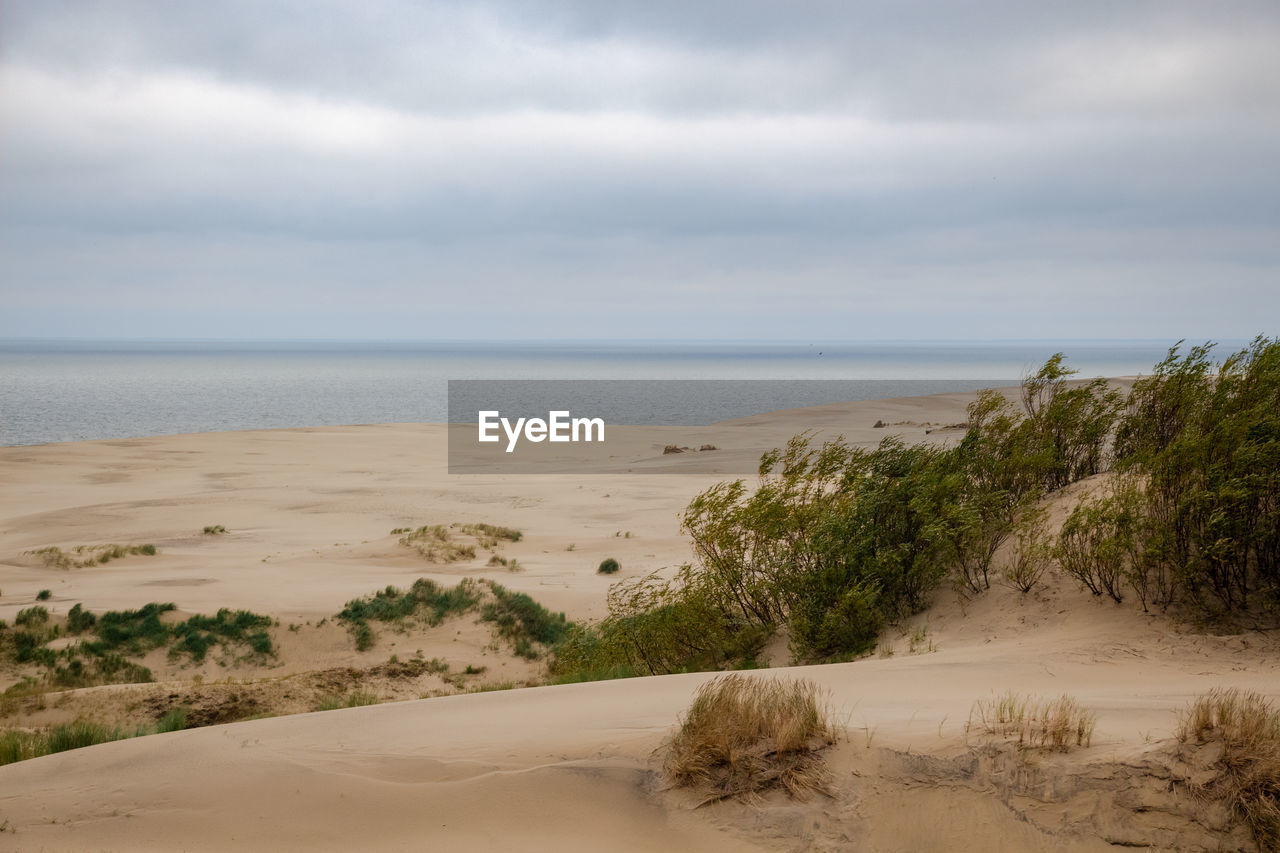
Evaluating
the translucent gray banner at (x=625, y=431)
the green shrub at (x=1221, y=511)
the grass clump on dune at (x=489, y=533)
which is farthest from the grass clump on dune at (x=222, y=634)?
the translucent gray banner at (x=625, y=431)

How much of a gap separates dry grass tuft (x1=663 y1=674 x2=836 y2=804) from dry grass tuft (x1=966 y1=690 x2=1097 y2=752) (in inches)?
40.7

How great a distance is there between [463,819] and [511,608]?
45.6ft

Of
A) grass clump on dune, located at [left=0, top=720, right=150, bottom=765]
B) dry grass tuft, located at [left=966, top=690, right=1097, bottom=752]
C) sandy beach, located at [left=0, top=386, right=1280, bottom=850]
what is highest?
dry grass tuft, located at [left=966, top=690, right=1097, bottom=752]

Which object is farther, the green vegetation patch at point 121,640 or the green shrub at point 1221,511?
the green vegetation patch at point 121,640

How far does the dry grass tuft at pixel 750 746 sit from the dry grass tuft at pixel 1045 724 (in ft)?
3.39

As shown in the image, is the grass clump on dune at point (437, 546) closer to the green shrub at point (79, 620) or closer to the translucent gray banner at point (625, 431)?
the green shrub at point (79, 620)

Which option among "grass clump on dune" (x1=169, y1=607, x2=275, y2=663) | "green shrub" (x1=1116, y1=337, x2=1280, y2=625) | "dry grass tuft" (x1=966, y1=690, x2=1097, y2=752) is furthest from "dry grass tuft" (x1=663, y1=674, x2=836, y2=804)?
"grass clump on dune" (x1=169, y1=607, x2=275, y2=663)

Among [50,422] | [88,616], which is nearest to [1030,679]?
[88,616]

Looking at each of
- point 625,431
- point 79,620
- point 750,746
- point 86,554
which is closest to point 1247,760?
point 750,746

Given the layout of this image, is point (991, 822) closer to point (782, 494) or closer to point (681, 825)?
point (681, 825)

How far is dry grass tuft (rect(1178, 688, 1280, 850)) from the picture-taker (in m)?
4.74

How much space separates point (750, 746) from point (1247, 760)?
9.11 ft

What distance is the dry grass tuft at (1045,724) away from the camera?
17.9 ft

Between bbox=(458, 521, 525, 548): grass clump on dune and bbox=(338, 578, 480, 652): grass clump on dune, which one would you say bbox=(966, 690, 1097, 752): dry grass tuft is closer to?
bbox=(338, 578, 480, 652): grass clump on dune
